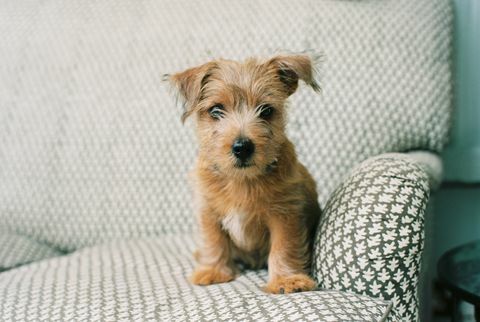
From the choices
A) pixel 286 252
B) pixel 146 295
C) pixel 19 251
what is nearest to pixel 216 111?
pixel 286 252

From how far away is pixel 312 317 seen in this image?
1.24 meters

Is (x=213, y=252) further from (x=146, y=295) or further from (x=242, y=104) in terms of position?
(x=242, y=104)

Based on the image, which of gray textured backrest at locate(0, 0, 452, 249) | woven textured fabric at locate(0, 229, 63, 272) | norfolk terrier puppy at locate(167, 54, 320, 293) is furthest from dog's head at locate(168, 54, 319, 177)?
woven textured fabric at locate(0, 229, 63, 272)

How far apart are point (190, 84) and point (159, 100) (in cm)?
78

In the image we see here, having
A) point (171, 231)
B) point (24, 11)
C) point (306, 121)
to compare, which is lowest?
point (171, 231)

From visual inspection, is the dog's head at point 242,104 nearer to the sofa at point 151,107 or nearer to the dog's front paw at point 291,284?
the dog's front paw at point 291,284

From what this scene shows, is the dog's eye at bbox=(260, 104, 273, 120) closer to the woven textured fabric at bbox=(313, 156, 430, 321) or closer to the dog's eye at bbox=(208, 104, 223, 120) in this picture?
the dog's eye at bbox=(208, 104, 223, 120)

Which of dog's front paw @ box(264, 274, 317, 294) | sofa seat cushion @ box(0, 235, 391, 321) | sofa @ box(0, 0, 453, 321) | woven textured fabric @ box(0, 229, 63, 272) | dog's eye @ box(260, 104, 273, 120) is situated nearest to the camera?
sofa seat cushion @ box(0, 235, 391, 321)

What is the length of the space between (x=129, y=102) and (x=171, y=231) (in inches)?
22.6

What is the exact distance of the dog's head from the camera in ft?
5.10

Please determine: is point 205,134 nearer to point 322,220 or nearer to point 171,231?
point 322,220

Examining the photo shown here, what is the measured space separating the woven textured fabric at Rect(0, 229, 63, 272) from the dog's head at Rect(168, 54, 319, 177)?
36.2 inches

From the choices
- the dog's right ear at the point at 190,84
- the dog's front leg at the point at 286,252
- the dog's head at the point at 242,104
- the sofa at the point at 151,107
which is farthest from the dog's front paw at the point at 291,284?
the dog's right ear at the point at 190,84

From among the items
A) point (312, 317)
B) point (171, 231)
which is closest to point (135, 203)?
point (171, 231)
